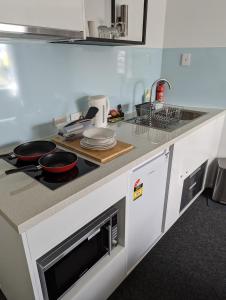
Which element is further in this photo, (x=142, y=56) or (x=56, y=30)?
(x=142, y=56)

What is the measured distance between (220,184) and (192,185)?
35cm

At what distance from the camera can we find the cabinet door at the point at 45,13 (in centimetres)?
73

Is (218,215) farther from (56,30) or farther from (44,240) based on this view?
(56,30)

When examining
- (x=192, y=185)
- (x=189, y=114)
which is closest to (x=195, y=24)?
(x=189, y=114)

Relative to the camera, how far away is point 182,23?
206 cm

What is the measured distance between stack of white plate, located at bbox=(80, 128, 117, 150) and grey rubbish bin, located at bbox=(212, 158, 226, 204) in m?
1.32

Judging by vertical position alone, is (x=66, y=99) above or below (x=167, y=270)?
above

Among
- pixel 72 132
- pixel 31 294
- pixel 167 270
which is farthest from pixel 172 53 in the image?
pixel 31 294

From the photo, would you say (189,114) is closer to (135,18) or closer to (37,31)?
(135,18)

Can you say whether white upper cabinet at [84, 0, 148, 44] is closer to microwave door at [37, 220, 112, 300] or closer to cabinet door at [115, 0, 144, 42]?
cabinet door at [115, 0, 144, 42]

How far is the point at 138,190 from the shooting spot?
1.20 meters

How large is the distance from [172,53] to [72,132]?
1538mm

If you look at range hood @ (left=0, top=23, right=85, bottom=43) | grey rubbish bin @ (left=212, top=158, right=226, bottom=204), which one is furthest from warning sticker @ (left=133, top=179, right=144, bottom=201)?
grey rubbish bin @ (left=212, top=158, right=226, bottom=204)

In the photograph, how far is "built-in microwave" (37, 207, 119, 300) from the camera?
2.79 feet
